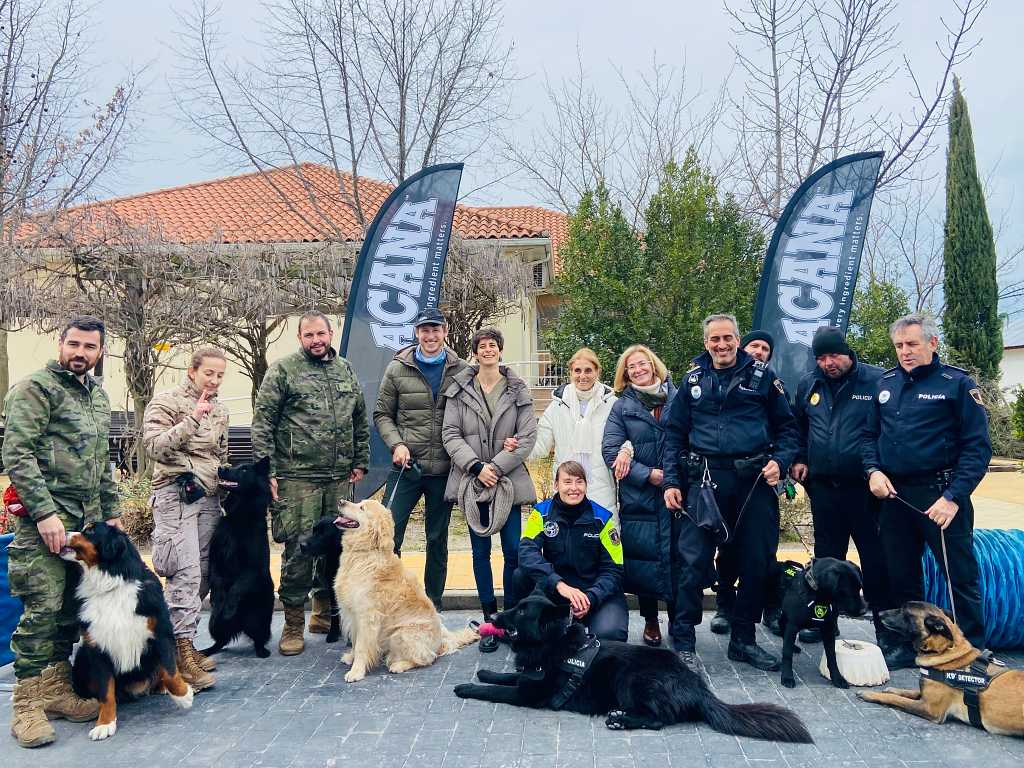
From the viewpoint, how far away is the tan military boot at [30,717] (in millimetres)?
3482

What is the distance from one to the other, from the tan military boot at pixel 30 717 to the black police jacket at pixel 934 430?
4.69m

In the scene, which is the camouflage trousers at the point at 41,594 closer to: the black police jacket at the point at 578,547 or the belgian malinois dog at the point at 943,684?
the black police jacket at the point at 578,547

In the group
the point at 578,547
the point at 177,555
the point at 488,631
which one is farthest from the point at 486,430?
the point at 177,555

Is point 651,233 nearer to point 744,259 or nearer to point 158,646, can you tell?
point 744,259

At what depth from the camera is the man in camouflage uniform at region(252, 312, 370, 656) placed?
191 inches

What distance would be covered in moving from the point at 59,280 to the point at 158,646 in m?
7.46

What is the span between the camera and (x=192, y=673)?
4.18 metres

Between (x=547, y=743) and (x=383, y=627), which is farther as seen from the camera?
(x=383, y=627)

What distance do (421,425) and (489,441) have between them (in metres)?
0.55

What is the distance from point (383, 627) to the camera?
4434 mm

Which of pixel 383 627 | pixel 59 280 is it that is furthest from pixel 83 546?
pixel 59 280

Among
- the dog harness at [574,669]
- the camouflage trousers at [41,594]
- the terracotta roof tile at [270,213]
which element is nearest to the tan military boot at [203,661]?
the camouflage trousers at [41,594]

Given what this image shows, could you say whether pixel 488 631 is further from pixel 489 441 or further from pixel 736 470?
pixel 736 470

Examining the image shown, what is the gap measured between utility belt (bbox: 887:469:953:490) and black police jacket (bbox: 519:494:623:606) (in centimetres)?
177
